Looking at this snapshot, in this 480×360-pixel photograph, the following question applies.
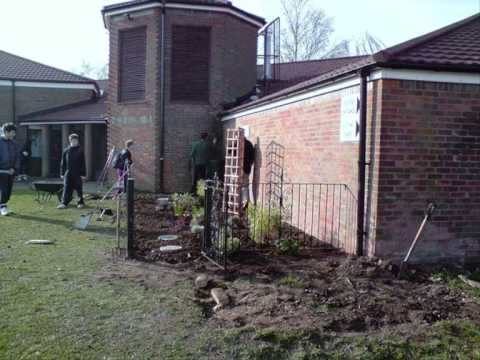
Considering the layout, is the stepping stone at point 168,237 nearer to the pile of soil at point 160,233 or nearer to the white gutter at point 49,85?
the pile of soil at point 160,233

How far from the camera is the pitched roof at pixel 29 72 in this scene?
22875 mm

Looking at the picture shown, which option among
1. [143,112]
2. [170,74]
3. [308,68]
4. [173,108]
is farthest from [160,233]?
[308,68]

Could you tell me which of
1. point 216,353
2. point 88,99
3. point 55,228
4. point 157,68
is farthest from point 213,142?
point 88,99

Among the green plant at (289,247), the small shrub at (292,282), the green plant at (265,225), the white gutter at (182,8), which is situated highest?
the white gutter at (182,8)

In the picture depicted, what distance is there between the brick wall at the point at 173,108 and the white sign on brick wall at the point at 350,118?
8848 millimetres

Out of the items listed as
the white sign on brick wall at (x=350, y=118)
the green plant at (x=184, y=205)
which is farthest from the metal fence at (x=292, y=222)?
the green plant at (x=184, y=205)

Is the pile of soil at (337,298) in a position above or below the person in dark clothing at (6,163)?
below

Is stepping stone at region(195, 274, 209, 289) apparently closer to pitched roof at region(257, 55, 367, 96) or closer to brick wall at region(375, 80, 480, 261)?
brick wall at region(375, 80, 480, 261)

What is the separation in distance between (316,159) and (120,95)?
991 cm

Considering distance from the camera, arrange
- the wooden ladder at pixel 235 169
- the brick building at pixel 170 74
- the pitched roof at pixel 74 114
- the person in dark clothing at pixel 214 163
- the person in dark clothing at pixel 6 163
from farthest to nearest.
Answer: the pitched roof at pixel 74 114 → the brick building at pixel 170 74 → the person in dark clothing at pixel 214 163 → the wooden ladder at pixel 235 169 → the person in dark clothing at pixel 6 163

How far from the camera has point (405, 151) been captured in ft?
18.9

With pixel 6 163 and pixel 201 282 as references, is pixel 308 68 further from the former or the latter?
pixel 201 282

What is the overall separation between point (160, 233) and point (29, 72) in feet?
62.6

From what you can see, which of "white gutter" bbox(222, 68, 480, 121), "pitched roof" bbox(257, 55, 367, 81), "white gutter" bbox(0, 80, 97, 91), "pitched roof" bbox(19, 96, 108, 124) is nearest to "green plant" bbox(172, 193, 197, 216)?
"white gutter" bbox(222, 68, 480, 121)
